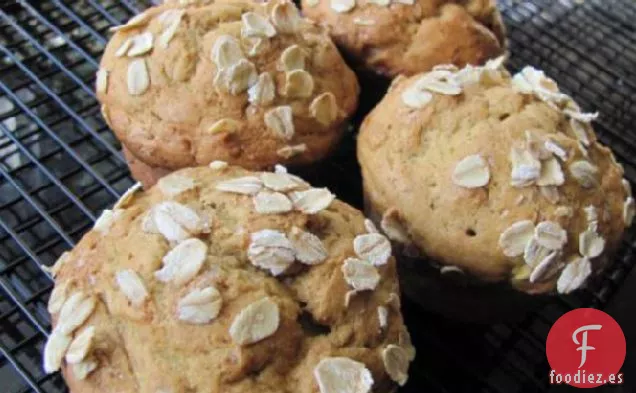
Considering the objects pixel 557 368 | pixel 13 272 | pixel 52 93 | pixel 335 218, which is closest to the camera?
pixel 335 218

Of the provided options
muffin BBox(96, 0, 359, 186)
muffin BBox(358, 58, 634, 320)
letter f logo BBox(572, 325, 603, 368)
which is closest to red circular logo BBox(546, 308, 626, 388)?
letter f logo BBox(572, 325, 603, 368)

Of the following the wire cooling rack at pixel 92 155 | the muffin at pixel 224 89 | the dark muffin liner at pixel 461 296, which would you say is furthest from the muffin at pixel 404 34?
the dark muffin liner at pixel 461 296

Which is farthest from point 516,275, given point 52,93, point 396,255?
point 52,93

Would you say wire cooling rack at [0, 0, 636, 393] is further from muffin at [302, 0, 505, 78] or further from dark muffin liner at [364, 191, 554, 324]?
muffin at [302, 0, 505, 78]

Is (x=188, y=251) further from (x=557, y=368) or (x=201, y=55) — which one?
(x=557, y=368)

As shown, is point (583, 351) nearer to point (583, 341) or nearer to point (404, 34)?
point (583, 341)

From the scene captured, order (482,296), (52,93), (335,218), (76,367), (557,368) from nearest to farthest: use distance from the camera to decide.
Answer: (76,367) → (335,218) → (557,368) → (482,296) → (52,93)

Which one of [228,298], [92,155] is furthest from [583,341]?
[92,155]
